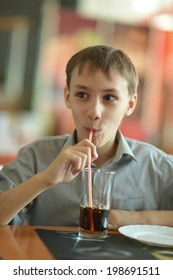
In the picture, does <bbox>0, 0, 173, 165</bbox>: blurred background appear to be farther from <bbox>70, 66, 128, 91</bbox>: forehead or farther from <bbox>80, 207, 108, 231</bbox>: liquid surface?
<bbox>80, 207, 108, 231</bbox>: liquid surface

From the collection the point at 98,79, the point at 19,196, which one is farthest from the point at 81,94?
the point at 19,196

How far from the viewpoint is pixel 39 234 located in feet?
3.72

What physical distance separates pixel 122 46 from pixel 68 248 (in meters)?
4.37

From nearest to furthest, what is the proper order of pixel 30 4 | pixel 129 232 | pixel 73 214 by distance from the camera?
pixel 129 232 < pixel 73 214 < pixel 30 4

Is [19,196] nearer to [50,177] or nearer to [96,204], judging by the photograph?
[50,177]

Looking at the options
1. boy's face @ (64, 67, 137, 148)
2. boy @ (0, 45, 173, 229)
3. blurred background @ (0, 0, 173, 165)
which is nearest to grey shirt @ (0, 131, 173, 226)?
boy @ (0, 45, 173, 229)

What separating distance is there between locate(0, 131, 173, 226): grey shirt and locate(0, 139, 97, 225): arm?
0.14 meters

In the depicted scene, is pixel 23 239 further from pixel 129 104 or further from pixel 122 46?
pixel 122 46

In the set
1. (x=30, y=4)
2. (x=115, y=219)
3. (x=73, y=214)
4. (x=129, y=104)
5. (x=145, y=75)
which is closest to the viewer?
(x=115, y=219)

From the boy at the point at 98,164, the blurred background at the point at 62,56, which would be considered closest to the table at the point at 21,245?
the boy at the point at 98,164

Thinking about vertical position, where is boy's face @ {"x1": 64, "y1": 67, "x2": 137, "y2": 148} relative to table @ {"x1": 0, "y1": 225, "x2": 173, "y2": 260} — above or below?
above

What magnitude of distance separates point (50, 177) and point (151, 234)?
11.3 inches

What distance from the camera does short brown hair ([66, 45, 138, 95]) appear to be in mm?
1420
